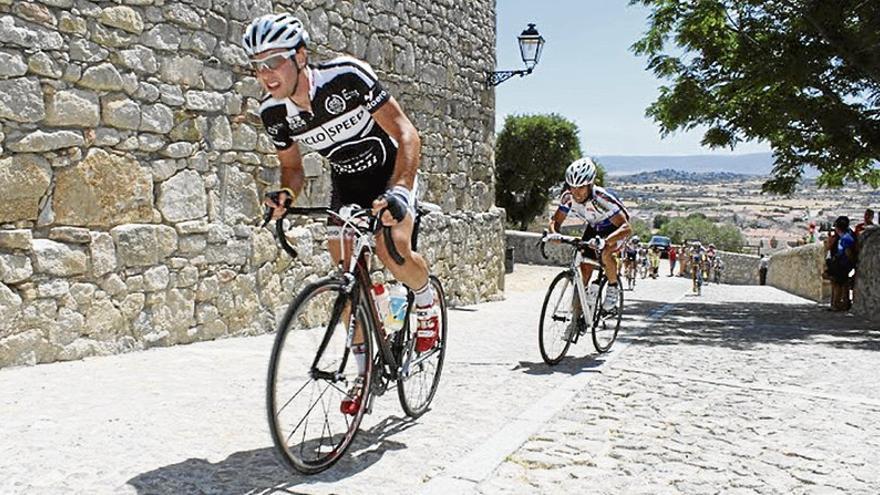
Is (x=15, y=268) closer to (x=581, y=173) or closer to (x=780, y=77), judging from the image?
(x=581, y=173)

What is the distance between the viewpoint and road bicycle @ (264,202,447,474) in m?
3.28

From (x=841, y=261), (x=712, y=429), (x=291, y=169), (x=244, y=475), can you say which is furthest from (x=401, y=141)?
(x=841, y=261)

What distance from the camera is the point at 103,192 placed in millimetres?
5930

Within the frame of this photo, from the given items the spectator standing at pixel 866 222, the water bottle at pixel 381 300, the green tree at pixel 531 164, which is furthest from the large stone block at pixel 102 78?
the green tree at pixel 531 164

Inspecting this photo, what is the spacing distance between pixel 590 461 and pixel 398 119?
1853 mm

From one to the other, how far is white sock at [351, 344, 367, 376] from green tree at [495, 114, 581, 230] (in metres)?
48.7

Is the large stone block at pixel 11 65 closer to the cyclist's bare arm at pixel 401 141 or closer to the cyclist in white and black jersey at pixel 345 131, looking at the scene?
the cyclist in white and black jersey at pixel 345 131

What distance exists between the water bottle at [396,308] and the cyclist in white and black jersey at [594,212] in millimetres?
2845

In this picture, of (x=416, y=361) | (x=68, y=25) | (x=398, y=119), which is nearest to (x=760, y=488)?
(x=416, y=361)

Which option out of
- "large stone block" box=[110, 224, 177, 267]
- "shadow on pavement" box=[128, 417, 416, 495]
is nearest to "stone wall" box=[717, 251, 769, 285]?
"large stone block" box=[110, 224, 177, 267]

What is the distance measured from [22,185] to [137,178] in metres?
0.97

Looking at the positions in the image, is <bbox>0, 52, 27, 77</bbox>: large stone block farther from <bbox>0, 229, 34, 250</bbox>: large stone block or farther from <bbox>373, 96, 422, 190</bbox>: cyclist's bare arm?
<bbox>373, 96, 422, 190</bbox>: cyclist's bare arm

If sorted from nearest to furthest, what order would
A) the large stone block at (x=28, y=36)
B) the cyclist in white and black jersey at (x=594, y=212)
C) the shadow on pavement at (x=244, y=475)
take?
the shadow on pavement at (x=244, y=475), the large stone block at (x=28, y=36), the cyclist in white and black jersey at (x=594, y=212)

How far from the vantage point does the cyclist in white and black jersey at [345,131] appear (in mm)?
3568
